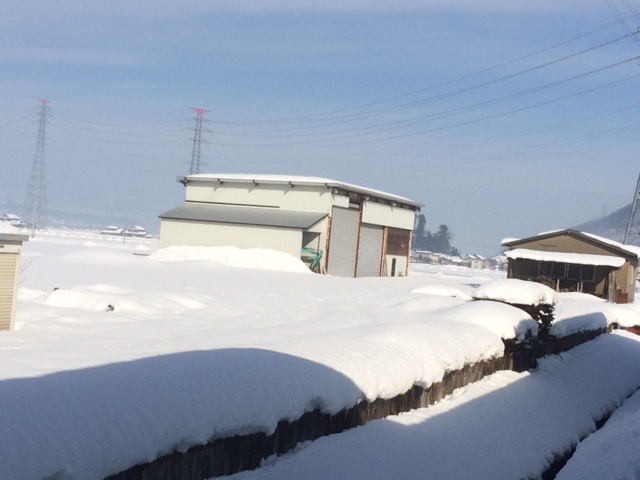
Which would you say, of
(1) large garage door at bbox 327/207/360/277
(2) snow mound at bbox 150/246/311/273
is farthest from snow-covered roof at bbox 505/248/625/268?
(2) snow mound at bbox 150/246/311/273

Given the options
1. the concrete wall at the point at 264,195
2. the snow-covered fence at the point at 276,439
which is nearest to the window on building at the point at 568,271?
the concrete wall at the point at 264,195

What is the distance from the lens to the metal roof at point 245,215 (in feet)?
129

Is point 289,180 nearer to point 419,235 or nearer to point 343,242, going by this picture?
point 343,242

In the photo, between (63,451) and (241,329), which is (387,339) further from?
(63,451)

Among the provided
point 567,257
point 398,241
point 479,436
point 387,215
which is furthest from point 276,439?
point 398,241

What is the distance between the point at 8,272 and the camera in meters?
12.5

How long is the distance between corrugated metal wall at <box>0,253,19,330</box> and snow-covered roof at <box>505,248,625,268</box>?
106 feet

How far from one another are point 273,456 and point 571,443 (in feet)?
20.5

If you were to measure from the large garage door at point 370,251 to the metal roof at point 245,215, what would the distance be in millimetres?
5275

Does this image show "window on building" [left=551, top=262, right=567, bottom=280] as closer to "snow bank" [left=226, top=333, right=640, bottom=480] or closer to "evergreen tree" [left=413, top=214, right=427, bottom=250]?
"snow bank" [left=226, top=333, right=640, bottom=480]

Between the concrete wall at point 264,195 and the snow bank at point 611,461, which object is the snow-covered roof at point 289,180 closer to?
the concrete wall at point 264,195

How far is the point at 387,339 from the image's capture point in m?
11.4

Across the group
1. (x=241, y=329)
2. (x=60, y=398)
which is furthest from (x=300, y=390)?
(x=241, y=329)

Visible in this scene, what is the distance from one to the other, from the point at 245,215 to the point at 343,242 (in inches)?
242
